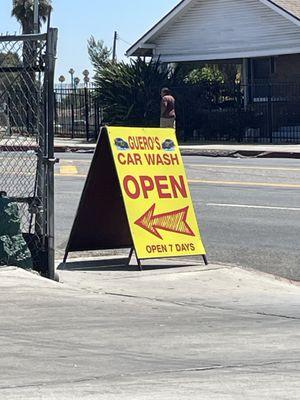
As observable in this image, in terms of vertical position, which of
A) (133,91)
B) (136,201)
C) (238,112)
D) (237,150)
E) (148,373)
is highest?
(133,91)

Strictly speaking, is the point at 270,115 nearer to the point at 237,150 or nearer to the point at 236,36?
the point at 236,36

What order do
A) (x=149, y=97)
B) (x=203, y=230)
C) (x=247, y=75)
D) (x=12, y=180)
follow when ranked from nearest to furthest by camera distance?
1. (x=203, y=230)
2. (x=12, y=180)
3. (x=149, y=97)
4. (x=247, y=75)

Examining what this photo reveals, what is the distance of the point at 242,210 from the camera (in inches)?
563

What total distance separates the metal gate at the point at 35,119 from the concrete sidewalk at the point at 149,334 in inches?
19.8

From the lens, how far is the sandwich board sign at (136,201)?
9.92m

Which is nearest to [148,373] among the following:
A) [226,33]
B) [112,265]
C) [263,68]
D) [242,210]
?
[112,265]

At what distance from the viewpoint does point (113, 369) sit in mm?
5887

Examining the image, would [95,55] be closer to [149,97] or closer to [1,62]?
[149,97]

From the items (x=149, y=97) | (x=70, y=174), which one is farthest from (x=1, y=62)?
(x=149, y=97)

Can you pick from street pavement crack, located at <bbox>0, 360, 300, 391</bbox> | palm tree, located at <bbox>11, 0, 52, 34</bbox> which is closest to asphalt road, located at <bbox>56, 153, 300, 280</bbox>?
street pavement crack, located at <bbox>0, 360, 300, 391</bbox>

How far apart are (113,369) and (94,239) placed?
14.7 ft

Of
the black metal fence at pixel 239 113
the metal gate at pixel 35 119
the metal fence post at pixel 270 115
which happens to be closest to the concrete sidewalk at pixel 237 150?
the metal fence post at pixel 270 115

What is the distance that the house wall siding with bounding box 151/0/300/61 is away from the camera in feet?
111

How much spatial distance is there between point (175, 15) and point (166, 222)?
90.2 ft
